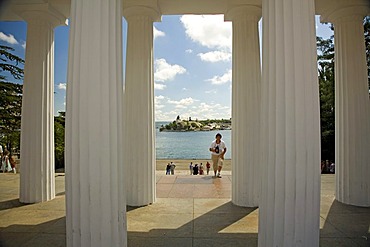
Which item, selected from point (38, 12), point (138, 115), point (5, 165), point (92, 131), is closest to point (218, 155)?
point (138, 115)

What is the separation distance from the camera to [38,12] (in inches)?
318

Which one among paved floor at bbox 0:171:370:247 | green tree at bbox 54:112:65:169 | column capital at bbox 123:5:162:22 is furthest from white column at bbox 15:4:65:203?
green tree at bbox 54:112:65:169

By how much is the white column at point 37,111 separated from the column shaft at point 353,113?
9624mm

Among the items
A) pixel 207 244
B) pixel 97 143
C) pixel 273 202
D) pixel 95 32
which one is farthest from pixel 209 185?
pixel 95 32

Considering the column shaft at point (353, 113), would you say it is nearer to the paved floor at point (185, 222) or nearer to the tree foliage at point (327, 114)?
the paved floor at point (185, 222)

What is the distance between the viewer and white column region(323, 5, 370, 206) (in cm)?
775

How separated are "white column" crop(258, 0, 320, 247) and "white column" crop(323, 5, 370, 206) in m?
5.37

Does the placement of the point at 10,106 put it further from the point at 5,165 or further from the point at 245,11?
the point at 245,11

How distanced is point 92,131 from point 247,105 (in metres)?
5.27

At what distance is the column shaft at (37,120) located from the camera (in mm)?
8055

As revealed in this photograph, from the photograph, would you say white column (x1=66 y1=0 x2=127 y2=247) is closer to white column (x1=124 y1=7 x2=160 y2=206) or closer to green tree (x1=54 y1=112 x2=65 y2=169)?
white column (x1=124 y1=7 x2=160 y2=206)

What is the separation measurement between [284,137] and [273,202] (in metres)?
0.97

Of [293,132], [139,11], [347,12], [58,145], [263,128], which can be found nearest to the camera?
[293,132]

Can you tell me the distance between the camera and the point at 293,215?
351 centimetres
